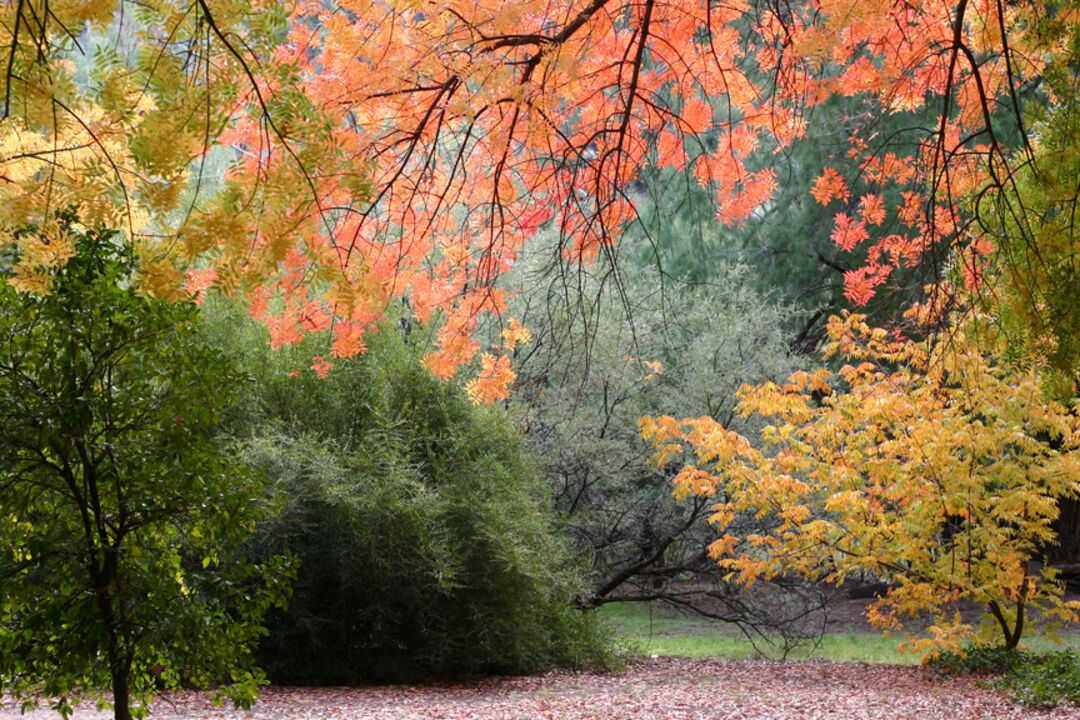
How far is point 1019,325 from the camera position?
487 centimetres

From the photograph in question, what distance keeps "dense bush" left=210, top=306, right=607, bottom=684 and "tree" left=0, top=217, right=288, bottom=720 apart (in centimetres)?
385

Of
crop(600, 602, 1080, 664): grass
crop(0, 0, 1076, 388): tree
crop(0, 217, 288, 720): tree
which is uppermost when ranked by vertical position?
crop(0, 0, 1076, 388): tree

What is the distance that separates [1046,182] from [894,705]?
13.5 ft

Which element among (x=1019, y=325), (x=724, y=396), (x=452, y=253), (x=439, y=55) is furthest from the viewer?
(x=724, y=396)

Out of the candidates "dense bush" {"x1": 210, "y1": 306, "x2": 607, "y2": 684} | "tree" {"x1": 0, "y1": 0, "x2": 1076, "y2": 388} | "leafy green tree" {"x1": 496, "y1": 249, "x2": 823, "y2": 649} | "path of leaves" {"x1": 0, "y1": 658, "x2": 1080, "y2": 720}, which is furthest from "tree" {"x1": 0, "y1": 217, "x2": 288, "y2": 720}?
"leafy green tree" {"x1": 496, "y1": 249, "x2": 823, "y2": 649}

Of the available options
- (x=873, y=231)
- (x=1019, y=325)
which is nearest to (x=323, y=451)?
(x=1019, y=325)

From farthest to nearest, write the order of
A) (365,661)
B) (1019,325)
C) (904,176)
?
(365,661)
(904,176)
(1019,325)

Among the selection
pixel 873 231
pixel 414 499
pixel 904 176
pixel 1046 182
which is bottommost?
pixel 414 499

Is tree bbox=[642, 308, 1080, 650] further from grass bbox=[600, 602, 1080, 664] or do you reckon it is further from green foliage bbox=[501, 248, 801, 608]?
grass bbox=[600, 602, 1080, 664]

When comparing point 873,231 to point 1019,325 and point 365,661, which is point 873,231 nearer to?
point 365,661

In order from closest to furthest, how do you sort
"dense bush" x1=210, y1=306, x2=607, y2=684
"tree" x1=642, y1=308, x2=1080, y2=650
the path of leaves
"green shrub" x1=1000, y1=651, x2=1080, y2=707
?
the path of leaves < "green shrub" x1=1000, y1=651, x2=1080, y2=707 < "dense bush" x1=210, y1=306, x2=607, y2=684 < "tree" x1=642, y1=308, x2=1080, y2=650

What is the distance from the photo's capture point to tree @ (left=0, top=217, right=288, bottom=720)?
3824mm

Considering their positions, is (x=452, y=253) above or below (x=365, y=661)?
above

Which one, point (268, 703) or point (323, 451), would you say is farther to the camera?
point (323, 451)
